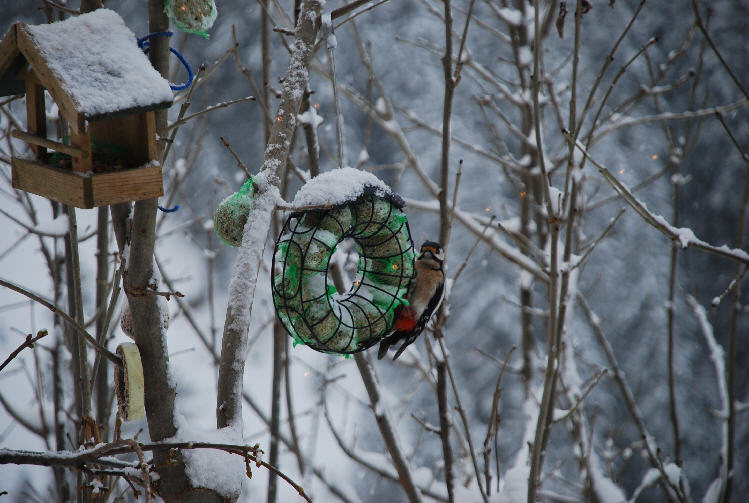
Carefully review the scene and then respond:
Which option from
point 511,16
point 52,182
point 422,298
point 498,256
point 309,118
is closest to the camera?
point 52,182

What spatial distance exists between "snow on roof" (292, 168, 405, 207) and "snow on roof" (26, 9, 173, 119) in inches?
12.0

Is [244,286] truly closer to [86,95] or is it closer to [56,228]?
[86,95]

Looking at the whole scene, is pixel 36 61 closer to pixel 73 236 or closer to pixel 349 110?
pixel 73 236

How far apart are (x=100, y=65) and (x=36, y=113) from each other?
0.21 meters

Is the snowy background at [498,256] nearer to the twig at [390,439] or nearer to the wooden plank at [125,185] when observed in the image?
the twig at [390,439]

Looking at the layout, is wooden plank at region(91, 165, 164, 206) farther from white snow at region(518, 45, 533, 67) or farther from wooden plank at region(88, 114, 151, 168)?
white snow at region(518, 45, 533, 67)

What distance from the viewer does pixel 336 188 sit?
3.58ft

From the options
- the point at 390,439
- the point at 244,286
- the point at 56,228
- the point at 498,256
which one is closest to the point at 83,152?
the point at 244,286

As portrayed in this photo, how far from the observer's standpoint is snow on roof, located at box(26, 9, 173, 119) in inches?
33.5

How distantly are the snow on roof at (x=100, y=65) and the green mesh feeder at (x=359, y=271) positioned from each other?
0.36 meters

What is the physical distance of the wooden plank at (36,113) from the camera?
992 mm

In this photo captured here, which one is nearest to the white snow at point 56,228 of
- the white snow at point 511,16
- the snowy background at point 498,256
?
the snowy background at point 498,256

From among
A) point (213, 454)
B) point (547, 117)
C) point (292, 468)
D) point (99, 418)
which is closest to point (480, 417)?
point (292, 468)

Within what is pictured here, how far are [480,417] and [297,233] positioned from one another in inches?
138
